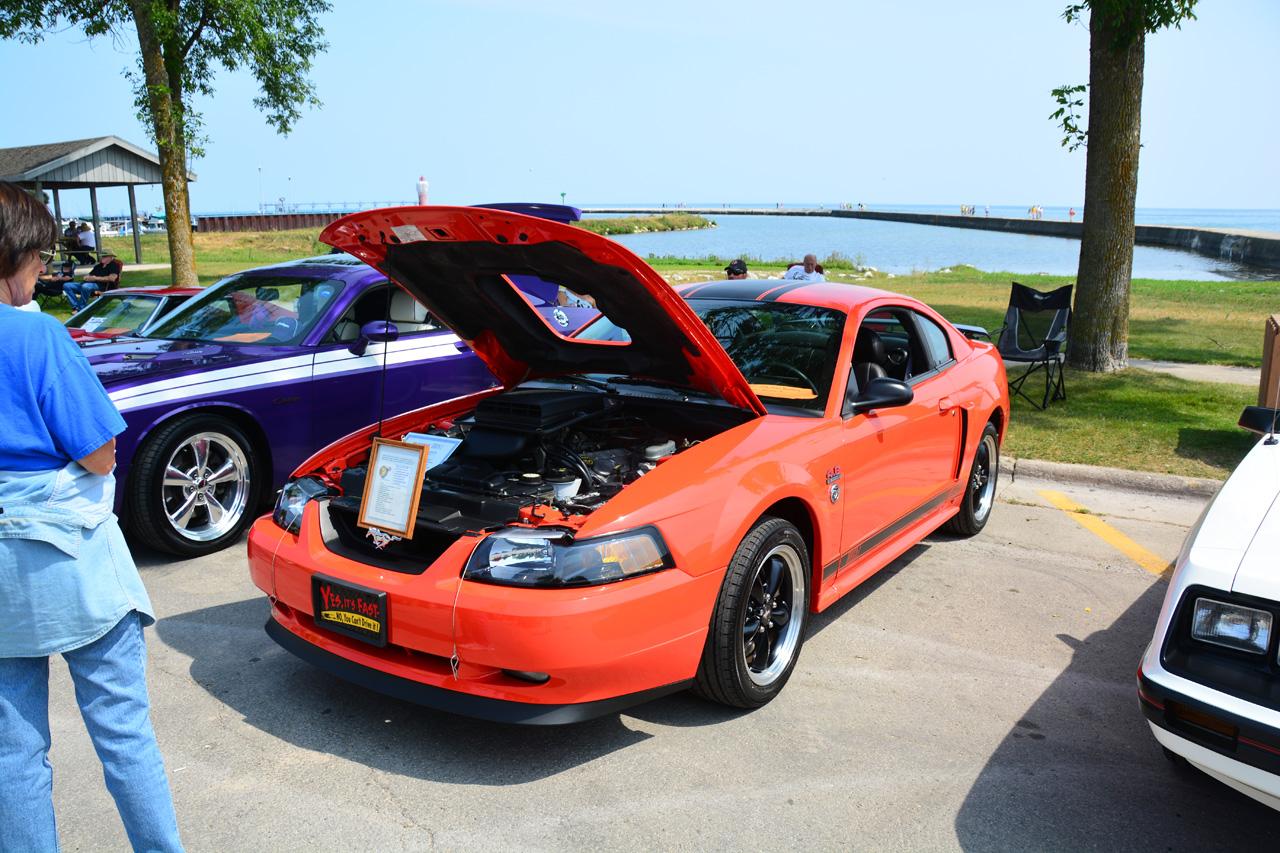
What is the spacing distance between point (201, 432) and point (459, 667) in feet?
9.93

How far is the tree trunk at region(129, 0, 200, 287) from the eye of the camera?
13.2 meters

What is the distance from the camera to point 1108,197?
9383 mm

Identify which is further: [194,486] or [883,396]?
[194,486]

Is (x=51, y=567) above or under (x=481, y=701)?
above

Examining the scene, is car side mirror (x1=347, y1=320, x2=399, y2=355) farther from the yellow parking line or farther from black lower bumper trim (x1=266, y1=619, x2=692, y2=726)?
the yellow parking line

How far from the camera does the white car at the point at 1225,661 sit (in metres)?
2.35

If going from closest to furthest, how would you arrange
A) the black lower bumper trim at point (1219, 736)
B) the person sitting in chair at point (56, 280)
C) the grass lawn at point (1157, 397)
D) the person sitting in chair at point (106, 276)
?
the black lower bumper trim at point (1219, 736) < the grass lawn at point (1157, 397) < the person sitting in chair at point (106, 276) < the person sitting in chair at point (56, 280)

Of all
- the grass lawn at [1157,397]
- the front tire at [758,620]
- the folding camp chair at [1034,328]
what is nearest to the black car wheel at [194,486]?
the front tire at [758,620]

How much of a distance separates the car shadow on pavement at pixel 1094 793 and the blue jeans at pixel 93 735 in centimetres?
230

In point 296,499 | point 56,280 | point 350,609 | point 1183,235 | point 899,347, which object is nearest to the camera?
point 350,609

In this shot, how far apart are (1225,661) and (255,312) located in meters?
5.77

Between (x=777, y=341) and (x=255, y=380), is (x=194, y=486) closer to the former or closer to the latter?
(x=255, y=380)

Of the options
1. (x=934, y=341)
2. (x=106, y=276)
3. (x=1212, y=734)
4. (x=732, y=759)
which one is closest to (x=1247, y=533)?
(x=1212, y=734)

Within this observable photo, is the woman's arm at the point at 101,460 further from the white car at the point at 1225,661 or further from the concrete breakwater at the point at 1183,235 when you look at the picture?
the concrete breakwater at the point at 1183,235
